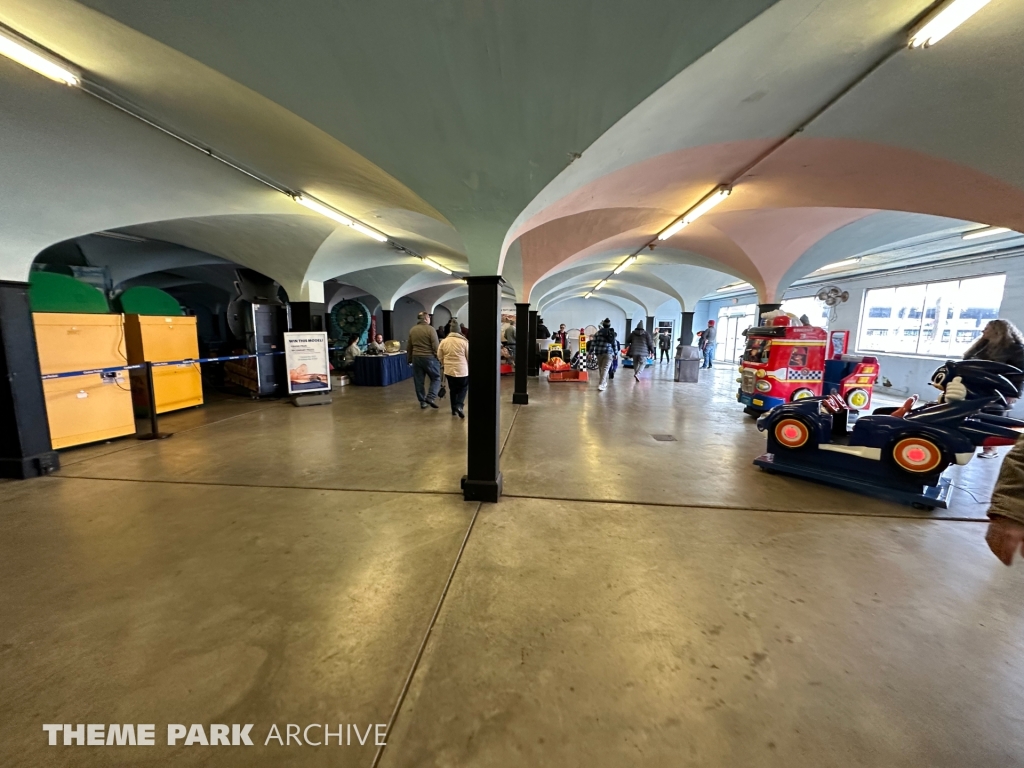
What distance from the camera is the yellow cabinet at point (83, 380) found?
14.9 ft

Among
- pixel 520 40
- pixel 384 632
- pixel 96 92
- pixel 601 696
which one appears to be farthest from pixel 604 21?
pixel 96 92

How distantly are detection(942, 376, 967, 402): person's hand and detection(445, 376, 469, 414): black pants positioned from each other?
5605mm

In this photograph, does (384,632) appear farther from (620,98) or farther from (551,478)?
(620,98)

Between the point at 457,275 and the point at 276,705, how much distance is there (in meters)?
11.7

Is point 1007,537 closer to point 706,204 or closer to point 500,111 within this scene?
point 500,111

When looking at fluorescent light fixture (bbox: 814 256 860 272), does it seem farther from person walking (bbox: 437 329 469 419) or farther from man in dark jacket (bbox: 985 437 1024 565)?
man in dark jacket (bbox: 985 437 1024 565)

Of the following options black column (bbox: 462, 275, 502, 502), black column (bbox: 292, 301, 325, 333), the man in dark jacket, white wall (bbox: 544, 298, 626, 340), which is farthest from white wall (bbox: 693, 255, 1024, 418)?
black column (bbox: 292, 301, 325, 333)

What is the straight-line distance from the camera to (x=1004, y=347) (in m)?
3.78

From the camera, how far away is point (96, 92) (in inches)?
104

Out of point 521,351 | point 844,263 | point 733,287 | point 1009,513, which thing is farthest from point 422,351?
point 733,287

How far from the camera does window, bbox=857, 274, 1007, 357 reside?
8.04m

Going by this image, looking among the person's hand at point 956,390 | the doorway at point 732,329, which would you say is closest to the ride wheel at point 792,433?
the person's hand at point 956,390

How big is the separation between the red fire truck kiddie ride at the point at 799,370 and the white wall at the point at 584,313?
55.4ft

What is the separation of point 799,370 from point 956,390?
2.99m
